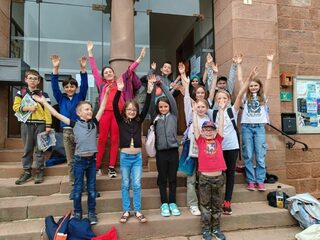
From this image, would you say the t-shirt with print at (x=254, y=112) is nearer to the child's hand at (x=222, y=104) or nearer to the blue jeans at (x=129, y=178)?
the child's hand at (x=222, y=104)

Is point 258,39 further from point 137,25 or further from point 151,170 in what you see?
point 151,170

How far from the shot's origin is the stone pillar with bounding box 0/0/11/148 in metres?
5.34

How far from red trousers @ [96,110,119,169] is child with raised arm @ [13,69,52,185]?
0.79 metres

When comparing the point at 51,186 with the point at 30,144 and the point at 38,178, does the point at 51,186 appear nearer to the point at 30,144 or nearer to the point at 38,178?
the point at 38,178

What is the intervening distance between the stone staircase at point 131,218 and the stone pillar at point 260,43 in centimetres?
118

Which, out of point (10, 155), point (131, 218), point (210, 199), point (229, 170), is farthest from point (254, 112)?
point (10, 155)

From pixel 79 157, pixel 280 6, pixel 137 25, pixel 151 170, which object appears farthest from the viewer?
pixel 137 25

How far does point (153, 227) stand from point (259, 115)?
2316 mm

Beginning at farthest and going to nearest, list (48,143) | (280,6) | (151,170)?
(280,6) → (151,170) → (48,143)

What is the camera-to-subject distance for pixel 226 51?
233 inches

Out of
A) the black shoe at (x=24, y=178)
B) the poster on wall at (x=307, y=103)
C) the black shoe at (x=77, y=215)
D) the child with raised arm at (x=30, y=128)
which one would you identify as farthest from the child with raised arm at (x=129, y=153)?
the poster on wall at (x=307, y=103)

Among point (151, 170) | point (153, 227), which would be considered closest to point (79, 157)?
point (153, 227)

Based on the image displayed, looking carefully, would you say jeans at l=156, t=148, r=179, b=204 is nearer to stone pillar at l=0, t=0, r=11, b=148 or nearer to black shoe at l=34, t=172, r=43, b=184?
black shoe at l=34, t=172, r=43, b=184

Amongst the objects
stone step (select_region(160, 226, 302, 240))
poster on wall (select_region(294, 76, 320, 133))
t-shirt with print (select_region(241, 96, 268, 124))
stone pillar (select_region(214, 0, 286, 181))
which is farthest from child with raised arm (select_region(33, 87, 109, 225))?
poster on wall (select_region(294, 76, 320, 133))
